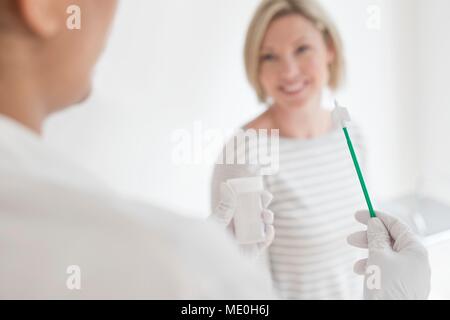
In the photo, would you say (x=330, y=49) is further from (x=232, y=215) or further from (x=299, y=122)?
(x=232, y=215)

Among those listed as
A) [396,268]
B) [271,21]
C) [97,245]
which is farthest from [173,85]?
[97,245]

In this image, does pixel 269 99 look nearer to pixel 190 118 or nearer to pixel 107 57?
pixel 190 118

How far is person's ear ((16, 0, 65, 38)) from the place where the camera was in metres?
0.32

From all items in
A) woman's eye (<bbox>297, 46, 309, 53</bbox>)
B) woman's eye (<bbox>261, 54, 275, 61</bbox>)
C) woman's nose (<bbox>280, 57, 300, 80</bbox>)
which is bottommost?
woman's nose (<bbox>280, 57, 300, 80</bbox>)

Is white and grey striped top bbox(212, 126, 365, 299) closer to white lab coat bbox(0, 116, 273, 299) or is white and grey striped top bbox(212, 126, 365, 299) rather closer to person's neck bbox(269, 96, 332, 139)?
person's neck bbox(269, 96, 332, 139)

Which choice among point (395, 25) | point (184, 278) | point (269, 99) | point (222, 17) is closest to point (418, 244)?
point (184, 278)

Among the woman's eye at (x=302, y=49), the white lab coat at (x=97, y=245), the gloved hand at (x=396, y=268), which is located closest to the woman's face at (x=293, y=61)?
the woman's eye at (x=302, y=49)

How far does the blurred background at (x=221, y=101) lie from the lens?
989 mm

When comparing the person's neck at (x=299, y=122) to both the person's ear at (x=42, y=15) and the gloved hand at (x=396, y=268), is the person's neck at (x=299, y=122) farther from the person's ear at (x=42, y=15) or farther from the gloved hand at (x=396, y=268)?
the person's ear at (x=42, y=15)

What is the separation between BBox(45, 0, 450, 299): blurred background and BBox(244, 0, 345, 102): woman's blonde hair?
0.09ft

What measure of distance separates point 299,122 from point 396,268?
0.54m

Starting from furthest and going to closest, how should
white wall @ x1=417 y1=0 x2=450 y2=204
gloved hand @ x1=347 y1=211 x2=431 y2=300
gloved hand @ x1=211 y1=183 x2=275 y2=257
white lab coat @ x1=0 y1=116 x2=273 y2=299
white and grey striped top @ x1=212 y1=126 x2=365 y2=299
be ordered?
white wall @ x1=417 y1=0 x2=450 y2=204 → white and grey striped top @ x1=212 y1=126 x2=365 y2=299 → gloved hand @ x1=211 y1=183 x2=275 y2=257 → gloved hand @ x1=347 y1=211 x2=431 y2=300 → white lab coat @ x1=0 y1=116 x2=273 y2=299

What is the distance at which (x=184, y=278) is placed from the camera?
0.26 meters

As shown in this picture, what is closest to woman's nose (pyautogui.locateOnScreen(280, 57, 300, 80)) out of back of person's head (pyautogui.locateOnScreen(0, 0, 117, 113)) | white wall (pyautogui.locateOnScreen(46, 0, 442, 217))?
white wall (pyautogui.locateOnScreen(46, 0, 442, 217))
